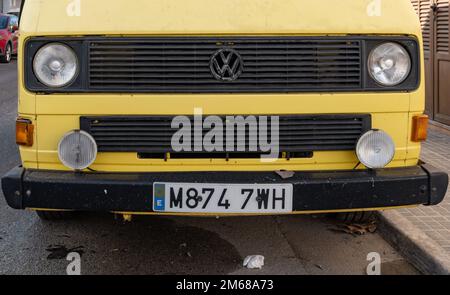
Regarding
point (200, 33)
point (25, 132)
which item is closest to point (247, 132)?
point (200, 33)

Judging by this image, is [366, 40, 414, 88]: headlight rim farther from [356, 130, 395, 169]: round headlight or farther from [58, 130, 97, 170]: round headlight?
[58, 130, 97, 170]: round headlight

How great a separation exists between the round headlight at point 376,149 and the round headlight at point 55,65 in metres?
1.65

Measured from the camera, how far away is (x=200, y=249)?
403 centimetres

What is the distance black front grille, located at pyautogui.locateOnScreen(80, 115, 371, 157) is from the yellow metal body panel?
0.04m

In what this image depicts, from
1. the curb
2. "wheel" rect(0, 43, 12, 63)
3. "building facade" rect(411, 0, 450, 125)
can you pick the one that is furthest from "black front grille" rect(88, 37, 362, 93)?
"wheel" rect(0, 43, 12, 63)

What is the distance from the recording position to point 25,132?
3.35 meters

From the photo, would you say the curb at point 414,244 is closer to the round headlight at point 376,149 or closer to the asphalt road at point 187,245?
the asphalt road at point 187,245

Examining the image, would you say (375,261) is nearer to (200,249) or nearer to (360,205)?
(360,205)

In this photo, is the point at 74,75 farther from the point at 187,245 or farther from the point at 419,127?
the point at 419,127

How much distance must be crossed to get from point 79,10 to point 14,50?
58.8ft

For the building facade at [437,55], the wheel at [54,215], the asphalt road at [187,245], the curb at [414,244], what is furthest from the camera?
the building facade at [437,55]

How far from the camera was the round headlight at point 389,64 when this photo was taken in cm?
335

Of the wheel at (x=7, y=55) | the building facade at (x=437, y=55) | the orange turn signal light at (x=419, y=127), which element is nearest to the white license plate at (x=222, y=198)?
the orange turn signal light at (x=419, y=127)
